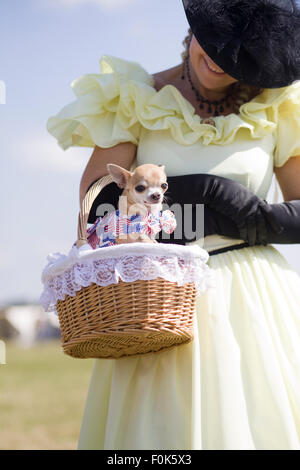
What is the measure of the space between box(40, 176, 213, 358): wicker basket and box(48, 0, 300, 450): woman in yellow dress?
0.61 feet

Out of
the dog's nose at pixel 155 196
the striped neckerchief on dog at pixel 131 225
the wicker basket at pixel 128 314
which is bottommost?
the wicker basket at pixel 128 314

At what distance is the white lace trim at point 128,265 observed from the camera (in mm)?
1773

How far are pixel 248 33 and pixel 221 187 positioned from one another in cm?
52

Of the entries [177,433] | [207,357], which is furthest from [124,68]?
[177,433]

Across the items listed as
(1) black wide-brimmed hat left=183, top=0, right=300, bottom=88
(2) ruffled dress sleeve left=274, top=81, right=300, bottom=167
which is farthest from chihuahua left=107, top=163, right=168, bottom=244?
(2) ruffled dress sleeve left=274, top=81, right=300, bottom=167

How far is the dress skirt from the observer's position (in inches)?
73.8

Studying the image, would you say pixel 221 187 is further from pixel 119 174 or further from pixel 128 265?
pixel 128 265

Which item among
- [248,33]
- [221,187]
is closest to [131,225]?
[221,187]

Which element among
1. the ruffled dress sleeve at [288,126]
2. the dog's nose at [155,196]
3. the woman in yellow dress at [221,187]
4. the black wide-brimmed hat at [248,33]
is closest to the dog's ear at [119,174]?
the dog's nose at [155,196]

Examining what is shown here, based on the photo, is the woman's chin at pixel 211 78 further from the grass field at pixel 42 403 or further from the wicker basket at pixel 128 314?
the grass field at pixel 42 403

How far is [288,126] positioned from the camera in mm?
2416

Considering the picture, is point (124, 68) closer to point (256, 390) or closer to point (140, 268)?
point (140, 268)

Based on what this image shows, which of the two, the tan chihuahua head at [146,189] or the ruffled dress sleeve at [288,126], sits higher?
the ruffled dress sleeve at [288,126]
